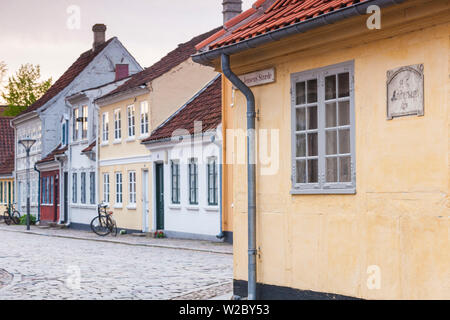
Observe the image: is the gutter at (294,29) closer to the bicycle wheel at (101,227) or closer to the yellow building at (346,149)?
the yellow building at (346,149)

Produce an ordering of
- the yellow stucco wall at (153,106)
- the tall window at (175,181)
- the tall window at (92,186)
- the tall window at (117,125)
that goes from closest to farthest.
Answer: the tall window at (175,181), the yellow stucco wall at (153,106), the tall window at (117,125), the tall window at (92,186)

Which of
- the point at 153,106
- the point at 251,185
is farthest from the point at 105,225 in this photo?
the point at 251,185

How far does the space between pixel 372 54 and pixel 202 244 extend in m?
14.9

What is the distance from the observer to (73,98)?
121 feet

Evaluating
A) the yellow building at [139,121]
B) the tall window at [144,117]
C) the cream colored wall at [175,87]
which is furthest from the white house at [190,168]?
the tall window at [144,117]

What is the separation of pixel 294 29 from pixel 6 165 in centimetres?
4623

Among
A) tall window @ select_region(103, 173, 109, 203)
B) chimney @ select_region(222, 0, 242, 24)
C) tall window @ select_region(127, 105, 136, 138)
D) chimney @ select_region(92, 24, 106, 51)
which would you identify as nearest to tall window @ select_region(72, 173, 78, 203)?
tall window @ select_region(103, 173, 109, 203)

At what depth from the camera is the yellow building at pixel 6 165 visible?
51.5 meters

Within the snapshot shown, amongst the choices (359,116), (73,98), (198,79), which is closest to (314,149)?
(359,116)

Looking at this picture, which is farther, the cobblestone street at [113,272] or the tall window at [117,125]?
the tall window at [117,125]

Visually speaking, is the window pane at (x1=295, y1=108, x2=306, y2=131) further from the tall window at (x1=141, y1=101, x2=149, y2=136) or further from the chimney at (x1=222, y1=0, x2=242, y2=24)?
the tall window at (x1=141, y1=101, x2=149, y2=136)

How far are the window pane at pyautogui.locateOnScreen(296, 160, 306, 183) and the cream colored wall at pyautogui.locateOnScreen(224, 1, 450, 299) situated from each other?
18 centimetres

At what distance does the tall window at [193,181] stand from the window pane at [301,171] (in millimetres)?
15275

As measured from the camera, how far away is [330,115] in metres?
9.34
